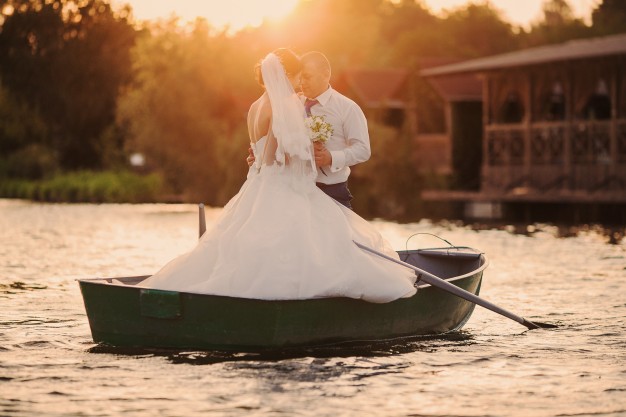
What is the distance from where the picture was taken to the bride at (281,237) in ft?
34.1

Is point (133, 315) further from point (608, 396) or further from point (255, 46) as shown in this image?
point (255, 46)

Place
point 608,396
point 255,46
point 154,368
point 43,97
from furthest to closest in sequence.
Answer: point 43,97 < point 255,46 < point 154,368 < point 608,396

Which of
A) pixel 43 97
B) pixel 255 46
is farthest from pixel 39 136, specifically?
pixel 255 46

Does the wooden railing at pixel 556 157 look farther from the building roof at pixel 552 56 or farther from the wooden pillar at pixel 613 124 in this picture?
the building roof at pixel 552 56

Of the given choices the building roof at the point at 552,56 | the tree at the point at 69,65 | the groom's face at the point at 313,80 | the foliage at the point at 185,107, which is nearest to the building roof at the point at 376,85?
the foliage at the point at 185,107

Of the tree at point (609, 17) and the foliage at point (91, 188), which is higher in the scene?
the tree at point (609, 17)

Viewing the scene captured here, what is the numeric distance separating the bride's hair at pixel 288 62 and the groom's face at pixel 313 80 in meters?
0.23

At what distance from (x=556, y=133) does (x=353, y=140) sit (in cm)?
2366

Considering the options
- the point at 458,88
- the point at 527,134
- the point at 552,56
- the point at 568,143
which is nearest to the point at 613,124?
the point at 568,143

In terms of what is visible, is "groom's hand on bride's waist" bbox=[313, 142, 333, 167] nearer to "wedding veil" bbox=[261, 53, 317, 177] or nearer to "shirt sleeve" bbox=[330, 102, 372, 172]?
"shirt sleeve" bbox=[330, 102, 372, 172]

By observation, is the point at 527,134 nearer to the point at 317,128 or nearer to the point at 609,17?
the point at 317,128

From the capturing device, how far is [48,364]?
1058cm

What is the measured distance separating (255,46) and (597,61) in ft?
110

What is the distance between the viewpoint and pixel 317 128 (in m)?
10.9
